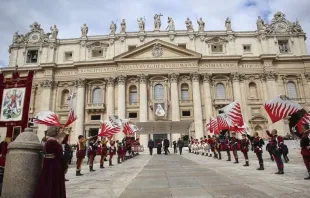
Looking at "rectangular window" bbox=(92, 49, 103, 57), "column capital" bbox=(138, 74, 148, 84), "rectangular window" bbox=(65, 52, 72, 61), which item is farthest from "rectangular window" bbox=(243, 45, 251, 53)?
"rectangular window" bbox=(65, 52, 72, 61)

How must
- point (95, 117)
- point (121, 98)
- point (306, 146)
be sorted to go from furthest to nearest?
point (95, 117) → point (121, 98) → point (306, 146)

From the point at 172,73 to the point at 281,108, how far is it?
3044 centimetres

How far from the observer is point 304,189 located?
596 cm

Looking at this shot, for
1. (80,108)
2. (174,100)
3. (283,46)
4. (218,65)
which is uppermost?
(283,46)

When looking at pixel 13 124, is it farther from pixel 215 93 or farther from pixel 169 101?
pixel 215 93

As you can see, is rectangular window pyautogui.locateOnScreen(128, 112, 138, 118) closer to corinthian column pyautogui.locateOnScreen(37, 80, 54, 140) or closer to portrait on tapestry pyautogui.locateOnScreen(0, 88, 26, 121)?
corinthian column pyautogui.locateOnScreen(37, 80, 54, 140)

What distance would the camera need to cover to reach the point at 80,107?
39.8 metres

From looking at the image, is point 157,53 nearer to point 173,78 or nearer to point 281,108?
point 173,78

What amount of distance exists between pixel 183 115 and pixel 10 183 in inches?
1408

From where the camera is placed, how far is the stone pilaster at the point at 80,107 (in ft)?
128

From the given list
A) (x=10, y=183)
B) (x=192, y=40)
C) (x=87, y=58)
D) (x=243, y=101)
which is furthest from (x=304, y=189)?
(x=87, y=58)

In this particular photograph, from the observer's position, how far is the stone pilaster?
3891cm

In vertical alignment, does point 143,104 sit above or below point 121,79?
below

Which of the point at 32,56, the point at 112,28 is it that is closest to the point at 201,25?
the point at 112,28
